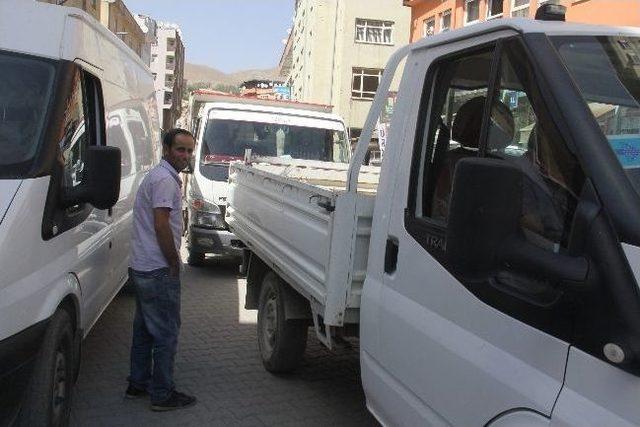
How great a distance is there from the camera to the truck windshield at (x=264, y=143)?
340 inches

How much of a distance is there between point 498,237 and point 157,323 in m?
2.87

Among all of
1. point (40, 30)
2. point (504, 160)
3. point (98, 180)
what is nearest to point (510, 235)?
point (504, 160)

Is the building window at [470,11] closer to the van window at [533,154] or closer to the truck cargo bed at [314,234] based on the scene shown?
the truck cargo bed at [314,234]

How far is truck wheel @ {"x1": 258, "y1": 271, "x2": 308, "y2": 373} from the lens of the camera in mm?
4598

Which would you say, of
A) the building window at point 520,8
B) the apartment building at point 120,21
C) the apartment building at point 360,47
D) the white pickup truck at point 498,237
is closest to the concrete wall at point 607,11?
the building window at point 520,8

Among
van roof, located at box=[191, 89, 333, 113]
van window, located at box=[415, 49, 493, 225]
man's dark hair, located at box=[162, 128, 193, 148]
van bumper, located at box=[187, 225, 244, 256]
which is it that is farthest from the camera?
van roof, located at box=[191, 89, 333, 113]

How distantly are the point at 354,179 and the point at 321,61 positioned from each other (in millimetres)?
37901

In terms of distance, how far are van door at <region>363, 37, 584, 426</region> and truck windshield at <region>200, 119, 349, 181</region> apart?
234 inches

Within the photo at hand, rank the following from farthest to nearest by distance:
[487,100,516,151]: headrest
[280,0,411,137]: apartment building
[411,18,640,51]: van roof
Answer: [280,0,411,137]: apartment building
[487,100,516,151]: headrest
[411,18,640,51]: van roof

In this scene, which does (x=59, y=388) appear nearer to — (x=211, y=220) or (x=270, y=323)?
(x=270, y=323)

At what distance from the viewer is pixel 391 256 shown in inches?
113

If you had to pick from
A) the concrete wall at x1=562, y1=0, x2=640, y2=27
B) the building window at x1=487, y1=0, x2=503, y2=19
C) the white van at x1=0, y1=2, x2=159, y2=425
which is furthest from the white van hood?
the building window at x1=487, y1=0, x2=503, y2=19

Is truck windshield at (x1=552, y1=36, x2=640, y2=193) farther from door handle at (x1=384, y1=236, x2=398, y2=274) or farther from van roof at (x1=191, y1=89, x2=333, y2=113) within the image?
van roof at (x1=191, y1=89, x2=333, y2=113)

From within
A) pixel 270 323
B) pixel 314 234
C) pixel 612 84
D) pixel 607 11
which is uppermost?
pixel 607 11
